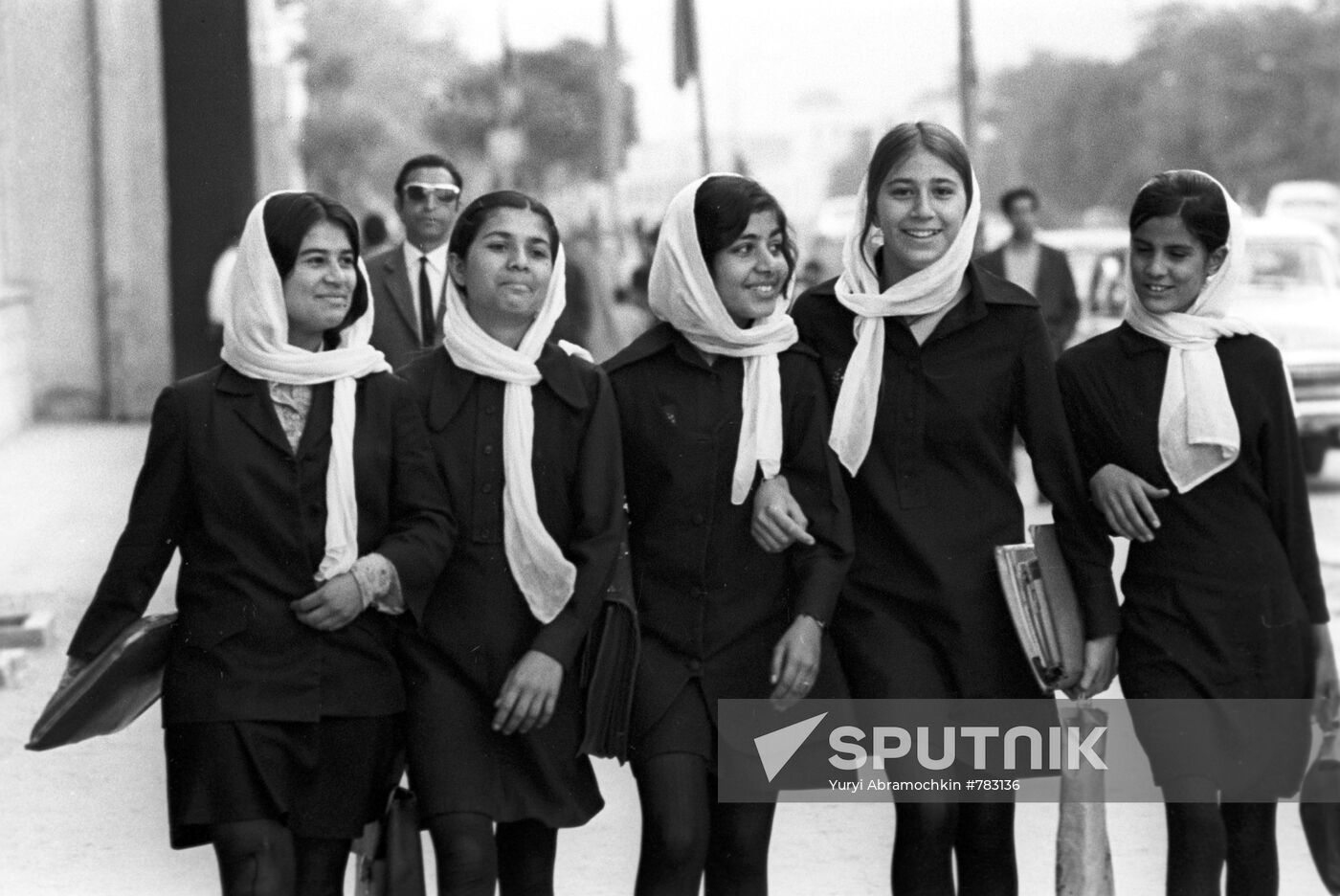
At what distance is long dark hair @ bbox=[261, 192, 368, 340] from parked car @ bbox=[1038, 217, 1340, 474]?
10609mm

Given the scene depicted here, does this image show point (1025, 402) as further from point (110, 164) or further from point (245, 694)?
point (110, 164)

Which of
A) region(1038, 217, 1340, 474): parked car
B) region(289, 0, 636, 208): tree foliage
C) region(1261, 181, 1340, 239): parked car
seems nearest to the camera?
region(1038, 217, 1340, 474): parked car

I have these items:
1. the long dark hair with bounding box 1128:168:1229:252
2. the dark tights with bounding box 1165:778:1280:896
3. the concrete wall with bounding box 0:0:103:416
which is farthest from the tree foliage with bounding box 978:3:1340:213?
the dark tights with bounding box 1165:778:1280:896

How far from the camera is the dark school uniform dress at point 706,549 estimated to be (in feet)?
13.6

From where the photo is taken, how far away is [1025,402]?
4.28 m

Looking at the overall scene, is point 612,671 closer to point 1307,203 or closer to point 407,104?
point 1307,203

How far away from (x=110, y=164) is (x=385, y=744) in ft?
53.1

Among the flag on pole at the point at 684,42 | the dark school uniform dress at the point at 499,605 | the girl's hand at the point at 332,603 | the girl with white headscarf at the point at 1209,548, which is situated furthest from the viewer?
the flag on pole at the point at 684,42

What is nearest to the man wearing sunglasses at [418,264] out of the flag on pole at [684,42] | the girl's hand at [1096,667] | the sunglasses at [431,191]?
the sunglasses at [431,191]

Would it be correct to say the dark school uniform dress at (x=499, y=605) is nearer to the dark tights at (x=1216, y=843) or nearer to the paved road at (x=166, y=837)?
the dark tights at (x=1216, y=843)

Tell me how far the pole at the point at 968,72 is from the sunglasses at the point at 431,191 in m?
13.5

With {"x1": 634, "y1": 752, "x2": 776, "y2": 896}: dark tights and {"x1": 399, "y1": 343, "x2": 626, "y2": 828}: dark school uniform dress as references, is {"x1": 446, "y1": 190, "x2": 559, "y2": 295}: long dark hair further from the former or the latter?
{"x1": 634, "y1": 752, "x2": 776, "y2": 896}: dark tights

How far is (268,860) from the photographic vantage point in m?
3.97

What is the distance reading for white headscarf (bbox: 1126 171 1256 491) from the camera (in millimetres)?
→ 4270
